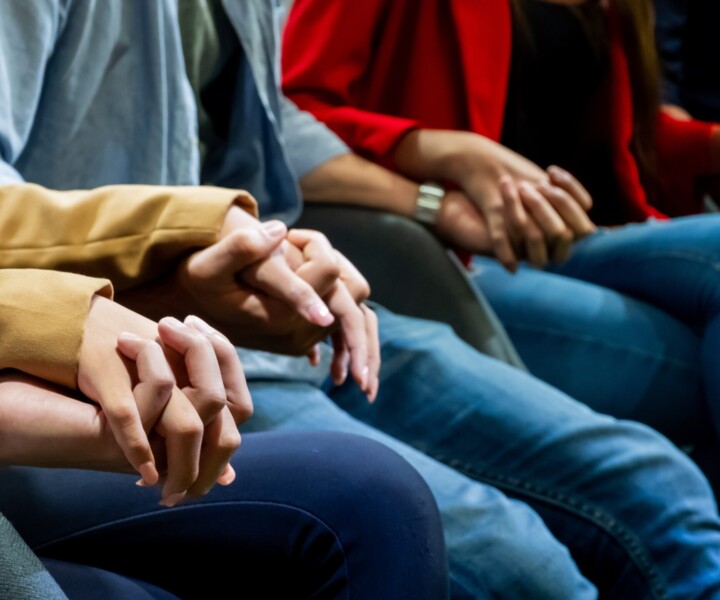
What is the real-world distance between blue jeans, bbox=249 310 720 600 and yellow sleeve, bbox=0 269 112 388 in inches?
12.1

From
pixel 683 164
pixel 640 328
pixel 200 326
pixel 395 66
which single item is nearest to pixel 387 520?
pixel 200 326

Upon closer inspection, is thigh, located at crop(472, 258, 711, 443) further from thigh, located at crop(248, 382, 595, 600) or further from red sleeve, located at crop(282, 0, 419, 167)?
thigh, located at crop(248, 382, 595, 600)

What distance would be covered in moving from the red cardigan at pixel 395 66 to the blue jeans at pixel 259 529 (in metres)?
0.54

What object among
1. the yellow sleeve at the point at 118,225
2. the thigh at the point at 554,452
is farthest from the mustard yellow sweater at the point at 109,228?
the thigh at the point at 554,452

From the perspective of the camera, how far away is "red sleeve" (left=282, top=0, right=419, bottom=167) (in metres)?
1.03

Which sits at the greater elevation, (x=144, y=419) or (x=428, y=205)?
(x=144, y=419)

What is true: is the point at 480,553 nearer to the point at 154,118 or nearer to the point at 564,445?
the point at 564,445

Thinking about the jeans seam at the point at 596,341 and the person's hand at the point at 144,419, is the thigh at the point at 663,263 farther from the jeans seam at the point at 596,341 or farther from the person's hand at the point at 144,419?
the person's hand at the point at 144,419

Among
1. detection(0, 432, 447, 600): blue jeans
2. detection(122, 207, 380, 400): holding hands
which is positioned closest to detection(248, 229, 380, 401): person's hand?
detection(122, 207, 380, 400): holding hands

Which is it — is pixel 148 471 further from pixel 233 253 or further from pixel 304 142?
pixel 304 142

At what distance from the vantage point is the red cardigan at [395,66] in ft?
3.45

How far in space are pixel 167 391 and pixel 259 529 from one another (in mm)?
162

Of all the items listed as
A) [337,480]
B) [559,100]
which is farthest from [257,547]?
[559,100]

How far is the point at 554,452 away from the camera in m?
0.80
